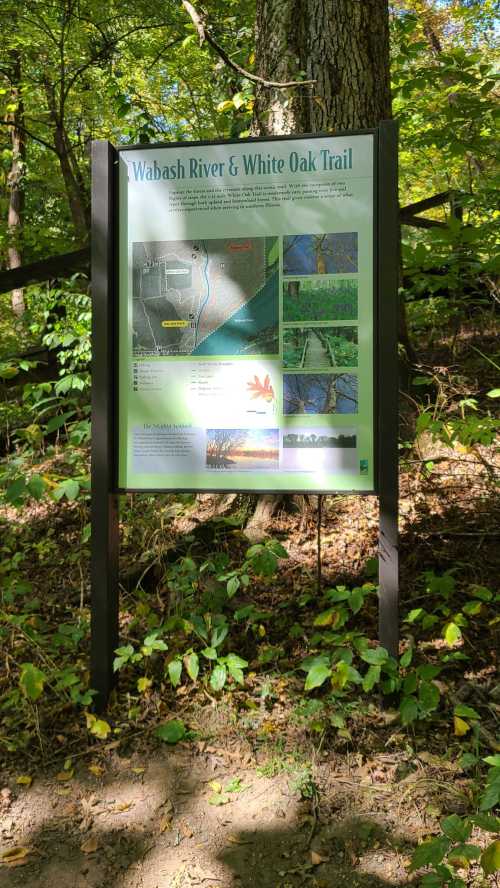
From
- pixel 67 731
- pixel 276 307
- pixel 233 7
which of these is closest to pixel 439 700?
pixel 67 731

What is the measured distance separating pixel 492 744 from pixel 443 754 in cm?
20

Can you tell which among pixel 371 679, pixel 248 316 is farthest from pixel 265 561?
pixel 248 316

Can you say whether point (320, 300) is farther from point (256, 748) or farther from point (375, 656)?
point (256, 748)

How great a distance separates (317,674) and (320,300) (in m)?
1.56

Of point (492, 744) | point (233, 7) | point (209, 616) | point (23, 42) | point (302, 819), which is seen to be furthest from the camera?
point (23, 42)

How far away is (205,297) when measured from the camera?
119 inches

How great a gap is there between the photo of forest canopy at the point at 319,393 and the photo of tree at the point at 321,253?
0.45 m

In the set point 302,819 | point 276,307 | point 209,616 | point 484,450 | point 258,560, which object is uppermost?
point 276,307

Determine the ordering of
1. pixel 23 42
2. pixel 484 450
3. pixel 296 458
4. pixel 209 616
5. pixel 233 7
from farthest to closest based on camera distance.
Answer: pixel 23 42
pixel 233 7
pixel 484 450
pixel 209 616
pixel 296 458

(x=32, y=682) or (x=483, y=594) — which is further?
(x=483, y=594)

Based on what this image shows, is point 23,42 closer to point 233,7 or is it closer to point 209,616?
point 233,7

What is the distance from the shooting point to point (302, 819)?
251 centimetres

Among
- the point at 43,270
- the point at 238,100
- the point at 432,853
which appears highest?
the point at 238,100

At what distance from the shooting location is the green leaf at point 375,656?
9.22ft
